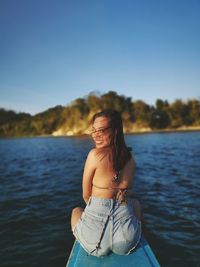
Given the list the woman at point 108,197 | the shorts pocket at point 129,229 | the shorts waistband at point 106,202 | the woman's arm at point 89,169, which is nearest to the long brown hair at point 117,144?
the woman at point 108,197

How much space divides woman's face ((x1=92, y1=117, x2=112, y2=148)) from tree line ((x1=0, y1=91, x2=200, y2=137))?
98153mm

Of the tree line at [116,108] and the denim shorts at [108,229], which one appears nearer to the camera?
the denim shorts at [108,229]

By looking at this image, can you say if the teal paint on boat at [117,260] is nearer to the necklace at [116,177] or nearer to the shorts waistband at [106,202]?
the shorts waistband at [106,202]

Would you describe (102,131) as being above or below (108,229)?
above

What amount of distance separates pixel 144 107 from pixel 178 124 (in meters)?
17.8

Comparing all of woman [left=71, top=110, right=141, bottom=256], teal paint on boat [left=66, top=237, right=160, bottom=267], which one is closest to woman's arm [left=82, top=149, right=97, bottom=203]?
woman [left=71, top=110, right=141, bottom=256]

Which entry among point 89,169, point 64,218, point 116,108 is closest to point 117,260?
point 89,169

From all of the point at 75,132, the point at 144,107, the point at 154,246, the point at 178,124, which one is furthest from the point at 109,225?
the point at 75,132

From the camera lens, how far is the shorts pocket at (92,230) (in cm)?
381

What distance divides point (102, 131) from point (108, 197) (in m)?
0.95

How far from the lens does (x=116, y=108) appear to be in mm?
120125

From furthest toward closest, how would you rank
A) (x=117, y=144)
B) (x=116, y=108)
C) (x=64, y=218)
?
1. (x=116, y=108)
2. (x=64, y=218)
3. (x=117, y=144)

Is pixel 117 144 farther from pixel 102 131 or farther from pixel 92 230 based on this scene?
pixel 92 230

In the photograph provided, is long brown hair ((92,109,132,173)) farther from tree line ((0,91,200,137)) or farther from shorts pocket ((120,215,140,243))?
tree line ((0,91,200,137))
